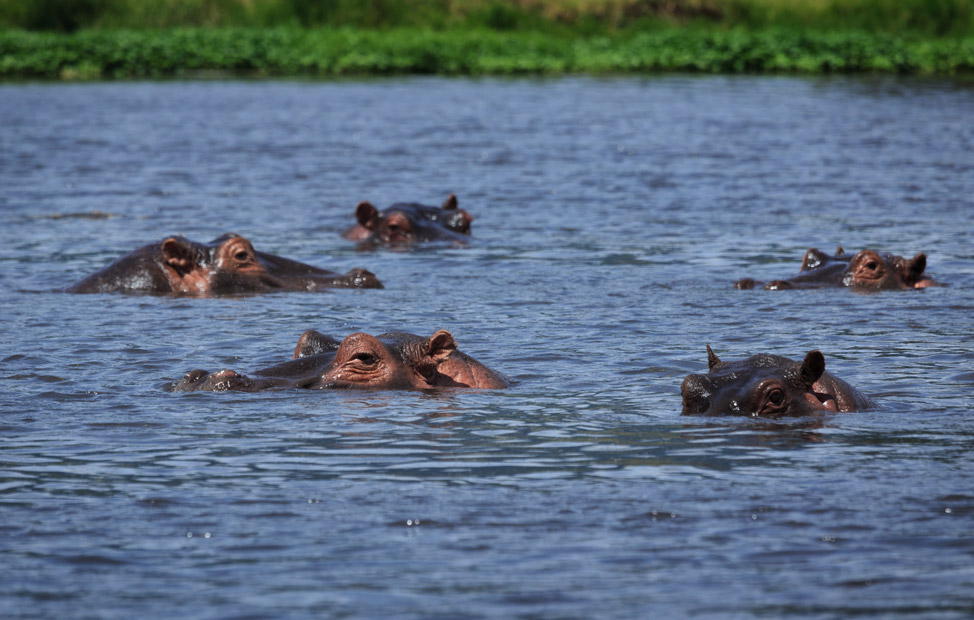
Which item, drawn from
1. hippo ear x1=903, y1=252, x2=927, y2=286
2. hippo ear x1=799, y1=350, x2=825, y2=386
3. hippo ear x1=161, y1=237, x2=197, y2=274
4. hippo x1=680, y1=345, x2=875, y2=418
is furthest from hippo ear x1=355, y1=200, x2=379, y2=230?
hippo ear x1=799, y1=350, x2=825, y2=386

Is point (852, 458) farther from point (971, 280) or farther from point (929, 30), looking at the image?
point (929, 30)

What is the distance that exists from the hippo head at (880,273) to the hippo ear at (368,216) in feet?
17.0

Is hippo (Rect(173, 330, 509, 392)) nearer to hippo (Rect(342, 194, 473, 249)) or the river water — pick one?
the river water

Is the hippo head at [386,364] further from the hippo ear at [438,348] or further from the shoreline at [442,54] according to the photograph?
the shoreline at [442,54]

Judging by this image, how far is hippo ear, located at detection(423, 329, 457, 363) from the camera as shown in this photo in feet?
27.4

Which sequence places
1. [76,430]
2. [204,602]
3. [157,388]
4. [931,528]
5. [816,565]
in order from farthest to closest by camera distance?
[157,388] → [76,430] → [931,528] → [816,565] → [204,602]

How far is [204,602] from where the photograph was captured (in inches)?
206

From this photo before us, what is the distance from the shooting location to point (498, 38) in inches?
1741

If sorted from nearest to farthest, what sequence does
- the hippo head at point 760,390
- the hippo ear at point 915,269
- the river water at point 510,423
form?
the river water at point 510,423
the hippo head at point 760,390
the hippo ear at point 915,269

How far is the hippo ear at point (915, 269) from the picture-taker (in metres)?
12.3

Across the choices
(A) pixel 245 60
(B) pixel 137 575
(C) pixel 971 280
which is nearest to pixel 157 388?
(B) pixel 137 575

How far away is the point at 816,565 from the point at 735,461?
4.65 ft

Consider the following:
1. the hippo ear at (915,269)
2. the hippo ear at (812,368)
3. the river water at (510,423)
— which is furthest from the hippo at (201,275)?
the hippo ear at (812,368)

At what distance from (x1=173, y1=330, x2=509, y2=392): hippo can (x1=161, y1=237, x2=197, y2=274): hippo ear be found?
3.69 m
